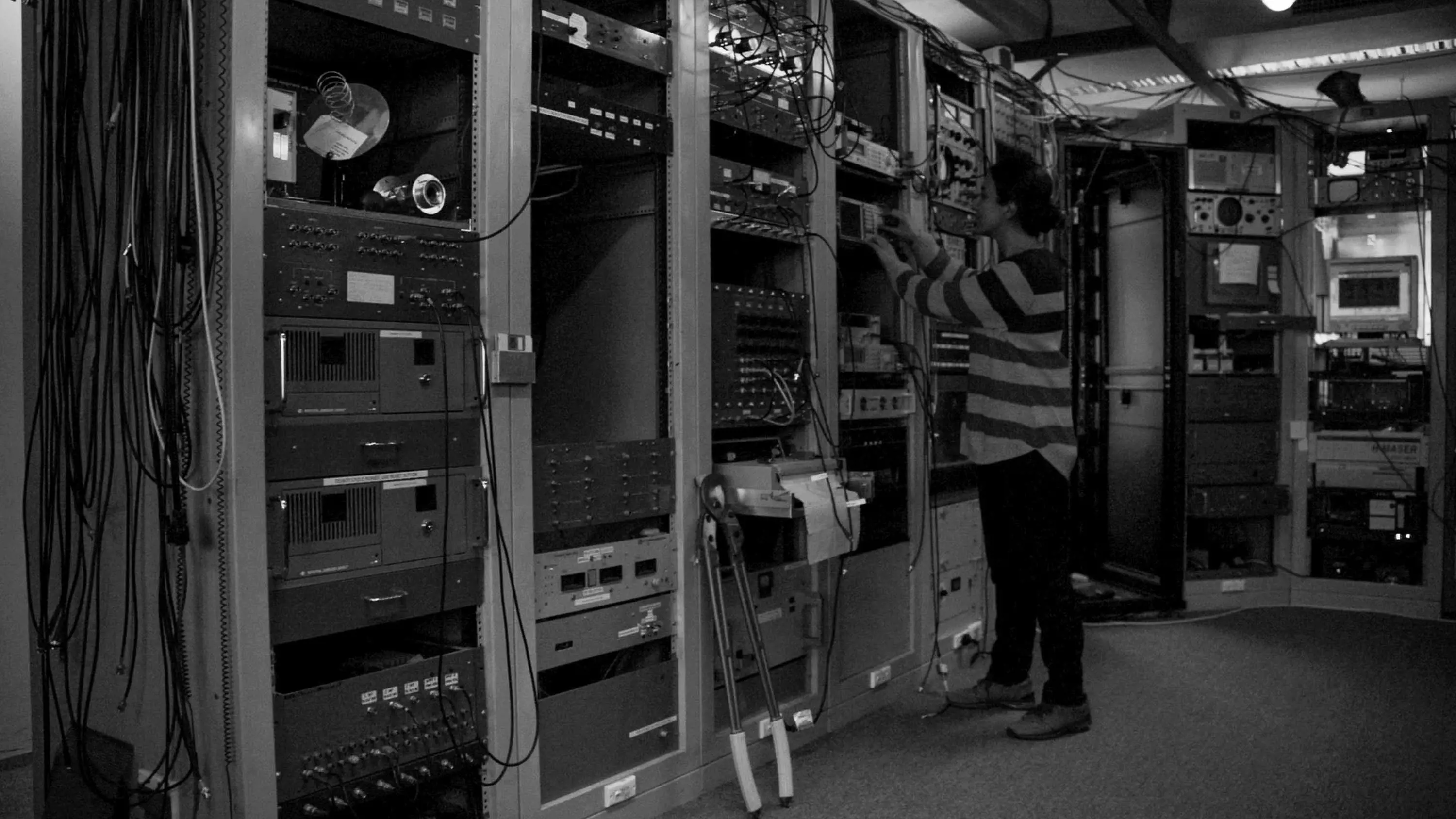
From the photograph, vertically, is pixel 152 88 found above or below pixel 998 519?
above

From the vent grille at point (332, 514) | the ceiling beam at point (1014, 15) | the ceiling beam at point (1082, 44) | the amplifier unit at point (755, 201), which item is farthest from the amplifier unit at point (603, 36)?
the ceiling beam at point (1082, 44)

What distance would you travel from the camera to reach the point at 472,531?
6.95 ft

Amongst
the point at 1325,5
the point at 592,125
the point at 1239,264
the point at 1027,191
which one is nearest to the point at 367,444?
the point at 592,125

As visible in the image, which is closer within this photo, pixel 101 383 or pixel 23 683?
pixel 101 383

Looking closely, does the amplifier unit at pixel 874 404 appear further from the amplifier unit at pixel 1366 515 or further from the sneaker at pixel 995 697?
the amplifier unit at pixel 1366 515

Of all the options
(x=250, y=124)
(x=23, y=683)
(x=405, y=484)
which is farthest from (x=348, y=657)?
(x=23, y=683)

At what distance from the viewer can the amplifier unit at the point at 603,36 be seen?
7.50ft

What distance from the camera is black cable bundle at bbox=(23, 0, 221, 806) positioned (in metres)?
1.77

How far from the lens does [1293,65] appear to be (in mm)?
6219

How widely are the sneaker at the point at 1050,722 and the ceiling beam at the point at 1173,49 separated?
9.32 ft

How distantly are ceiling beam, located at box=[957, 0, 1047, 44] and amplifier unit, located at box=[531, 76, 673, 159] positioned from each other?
279cm

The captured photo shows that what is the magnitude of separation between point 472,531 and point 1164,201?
373 cm

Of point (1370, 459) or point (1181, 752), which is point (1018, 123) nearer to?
point (1370, 459)

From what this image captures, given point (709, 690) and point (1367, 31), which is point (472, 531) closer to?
point (709, 690)
